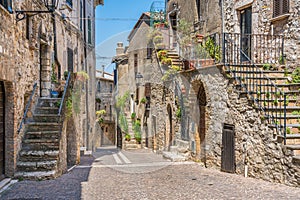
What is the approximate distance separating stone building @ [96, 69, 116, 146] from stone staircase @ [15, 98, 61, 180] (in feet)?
79.6

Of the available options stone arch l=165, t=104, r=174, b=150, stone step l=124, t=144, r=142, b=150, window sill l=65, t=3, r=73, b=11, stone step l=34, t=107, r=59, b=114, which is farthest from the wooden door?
stone step l=124, t=144, r=142, b=150

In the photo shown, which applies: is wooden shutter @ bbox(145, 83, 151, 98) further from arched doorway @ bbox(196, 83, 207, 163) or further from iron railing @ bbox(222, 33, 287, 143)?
iron railing @ bbox(222, 33, 287, 143)

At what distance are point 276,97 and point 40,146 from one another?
6.38 m

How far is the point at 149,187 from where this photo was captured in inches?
304

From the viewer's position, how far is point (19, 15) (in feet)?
28.8

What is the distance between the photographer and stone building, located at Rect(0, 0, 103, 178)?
7.89m

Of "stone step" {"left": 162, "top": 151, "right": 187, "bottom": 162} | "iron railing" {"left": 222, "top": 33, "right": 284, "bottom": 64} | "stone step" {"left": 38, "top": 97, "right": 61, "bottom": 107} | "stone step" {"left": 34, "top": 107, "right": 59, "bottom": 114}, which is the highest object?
"iron railing" {"left": 222, "top": 33, "right": 284, "bottom": 64}

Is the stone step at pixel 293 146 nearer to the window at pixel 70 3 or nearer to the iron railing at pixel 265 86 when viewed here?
the iron railing at pixel 265 86

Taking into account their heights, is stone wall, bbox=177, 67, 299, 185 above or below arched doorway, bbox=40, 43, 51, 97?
below

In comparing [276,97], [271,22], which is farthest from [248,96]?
[271,22]

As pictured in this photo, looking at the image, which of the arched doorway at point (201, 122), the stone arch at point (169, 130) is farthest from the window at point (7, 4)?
the stone arch at point (169, 130)

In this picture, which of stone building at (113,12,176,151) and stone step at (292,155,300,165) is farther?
stone building at (113,12,176,151)

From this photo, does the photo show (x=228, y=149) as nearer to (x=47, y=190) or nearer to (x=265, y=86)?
(x=265, y=86)

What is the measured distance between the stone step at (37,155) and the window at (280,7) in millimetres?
7895
